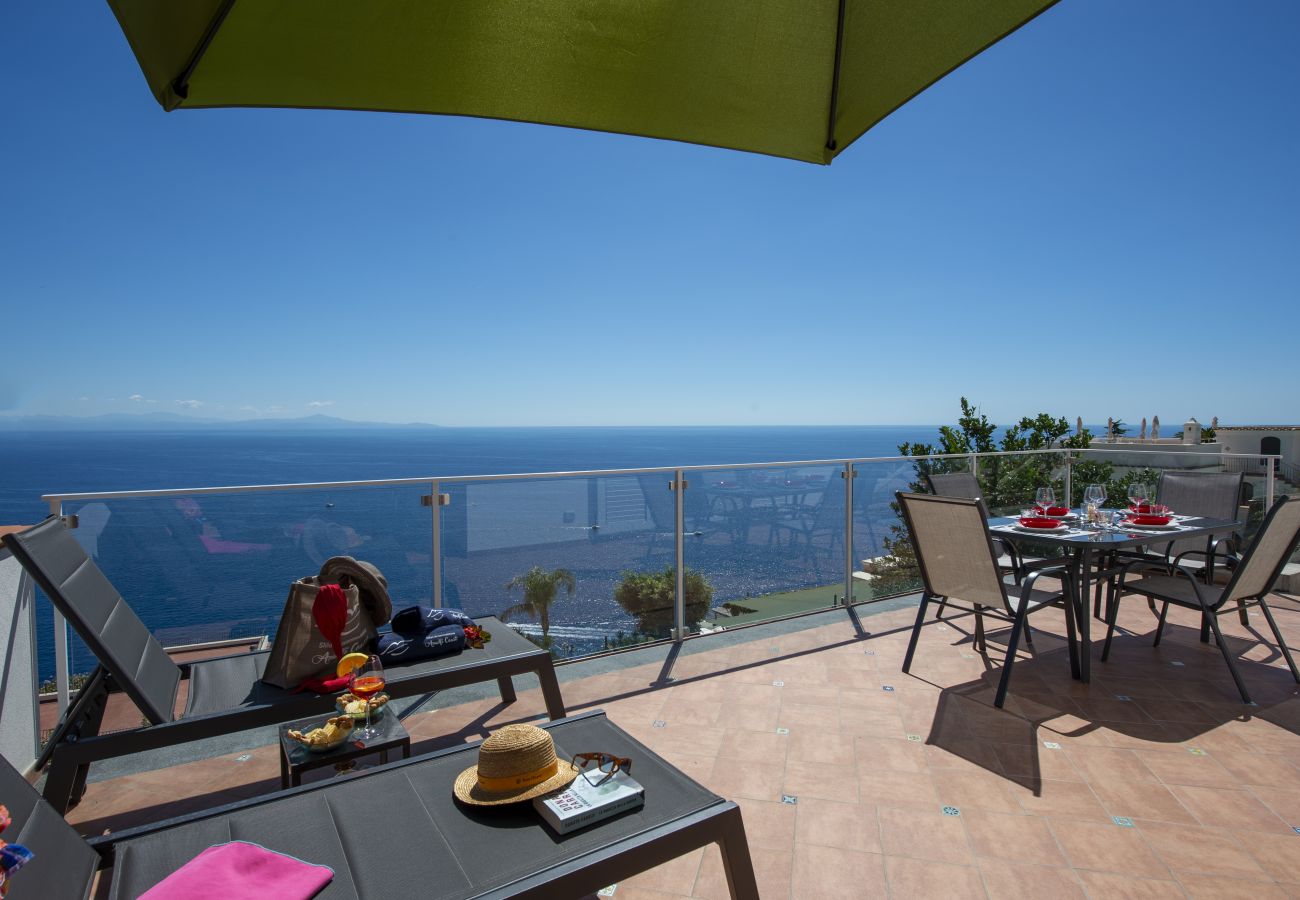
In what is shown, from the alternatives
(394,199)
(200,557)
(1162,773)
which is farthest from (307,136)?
(1162,773)

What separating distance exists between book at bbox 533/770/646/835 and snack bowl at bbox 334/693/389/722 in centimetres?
78

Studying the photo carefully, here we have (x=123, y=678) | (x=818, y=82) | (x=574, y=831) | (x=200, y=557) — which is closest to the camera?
(x=574, y=831)

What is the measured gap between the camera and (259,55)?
1.34 m

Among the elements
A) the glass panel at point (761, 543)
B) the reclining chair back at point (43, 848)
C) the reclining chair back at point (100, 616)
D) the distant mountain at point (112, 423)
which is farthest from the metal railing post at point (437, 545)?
the distant mountain at point (112, 423)

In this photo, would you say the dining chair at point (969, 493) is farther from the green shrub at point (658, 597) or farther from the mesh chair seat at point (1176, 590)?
the green shrub at point (658, 597)

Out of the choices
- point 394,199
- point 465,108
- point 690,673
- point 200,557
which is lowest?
point 690,673

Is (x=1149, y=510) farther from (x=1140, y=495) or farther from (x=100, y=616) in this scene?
(x=100, y=616)

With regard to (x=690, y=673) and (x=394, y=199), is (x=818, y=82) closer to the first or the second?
(x=690, y=673)

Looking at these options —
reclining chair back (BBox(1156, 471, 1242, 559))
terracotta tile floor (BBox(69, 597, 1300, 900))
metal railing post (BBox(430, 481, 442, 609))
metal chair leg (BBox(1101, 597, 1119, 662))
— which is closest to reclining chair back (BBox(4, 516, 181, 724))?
terracotta tile floor (BBox(69, 597, 1300, 900))

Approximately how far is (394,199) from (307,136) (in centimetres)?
628

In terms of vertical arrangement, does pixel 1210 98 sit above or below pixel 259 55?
above

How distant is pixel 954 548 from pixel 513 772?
2727 millimetres

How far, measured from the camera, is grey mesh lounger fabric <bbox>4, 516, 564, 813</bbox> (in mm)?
2043

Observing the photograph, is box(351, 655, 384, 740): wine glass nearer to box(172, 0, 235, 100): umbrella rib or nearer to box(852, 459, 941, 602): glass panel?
box(172, 0, 235, 100): umbrella rib
